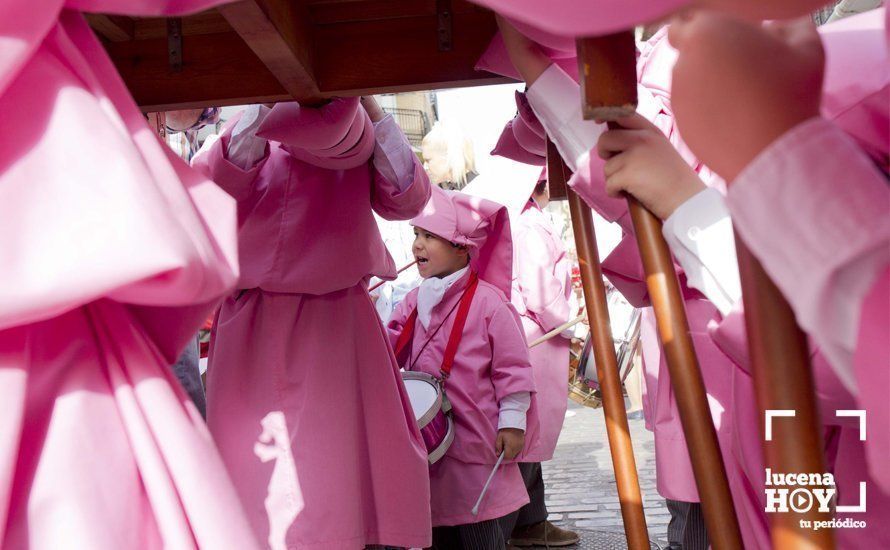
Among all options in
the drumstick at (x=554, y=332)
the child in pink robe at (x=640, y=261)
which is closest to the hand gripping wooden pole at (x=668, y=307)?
the child in pink robe at (x=640, y=261)

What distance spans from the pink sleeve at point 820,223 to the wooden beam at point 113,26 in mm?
1403

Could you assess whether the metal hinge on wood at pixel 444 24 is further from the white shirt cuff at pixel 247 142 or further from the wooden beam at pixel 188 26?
the white shirt cuff at pixel 247 142

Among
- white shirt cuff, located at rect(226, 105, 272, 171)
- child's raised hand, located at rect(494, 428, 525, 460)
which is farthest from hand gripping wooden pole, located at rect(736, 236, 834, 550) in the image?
child's raised hand, located at rect(494, 428, 525, 460)

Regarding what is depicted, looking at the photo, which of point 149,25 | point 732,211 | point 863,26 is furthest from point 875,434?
point 149,25

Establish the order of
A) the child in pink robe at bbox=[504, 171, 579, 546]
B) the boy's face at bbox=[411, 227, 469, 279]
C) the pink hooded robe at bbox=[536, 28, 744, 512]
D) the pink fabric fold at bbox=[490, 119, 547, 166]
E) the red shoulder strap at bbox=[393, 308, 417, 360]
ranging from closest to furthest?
the pink hooded robe at bbox=[536, 28, 744, 512], the pink fabric fold at bbox=[490, 119, 547, 166], the red shoulder strap at bbox=[393, 308, 417, 360], the boy's face at bbox=[411, 227, 469, 279], the child in pink robe at bbox=[504, 171, 579, 546]

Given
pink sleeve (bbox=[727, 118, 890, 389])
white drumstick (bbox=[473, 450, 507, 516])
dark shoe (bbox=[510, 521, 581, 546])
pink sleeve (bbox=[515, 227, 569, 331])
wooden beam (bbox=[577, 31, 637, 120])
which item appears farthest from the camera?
pink sleeve (bbox=[515, 227, 569, 331])

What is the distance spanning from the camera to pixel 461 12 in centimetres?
190

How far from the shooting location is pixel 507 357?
356 centimetres

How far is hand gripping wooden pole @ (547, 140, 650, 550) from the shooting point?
56.2 inches

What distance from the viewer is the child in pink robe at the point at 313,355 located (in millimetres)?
2398

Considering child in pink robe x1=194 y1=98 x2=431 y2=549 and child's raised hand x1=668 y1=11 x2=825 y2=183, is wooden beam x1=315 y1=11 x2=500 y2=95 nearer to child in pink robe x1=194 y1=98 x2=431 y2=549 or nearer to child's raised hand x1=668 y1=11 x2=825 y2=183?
child in pink robe x1=194 y1=98 x2=431 y2=549

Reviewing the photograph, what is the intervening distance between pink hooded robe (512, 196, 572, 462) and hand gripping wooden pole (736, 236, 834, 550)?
3834 millimetres

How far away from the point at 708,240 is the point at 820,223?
1.77 feet

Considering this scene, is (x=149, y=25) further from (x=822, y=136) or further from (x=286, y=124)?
(x=822, y=136)
